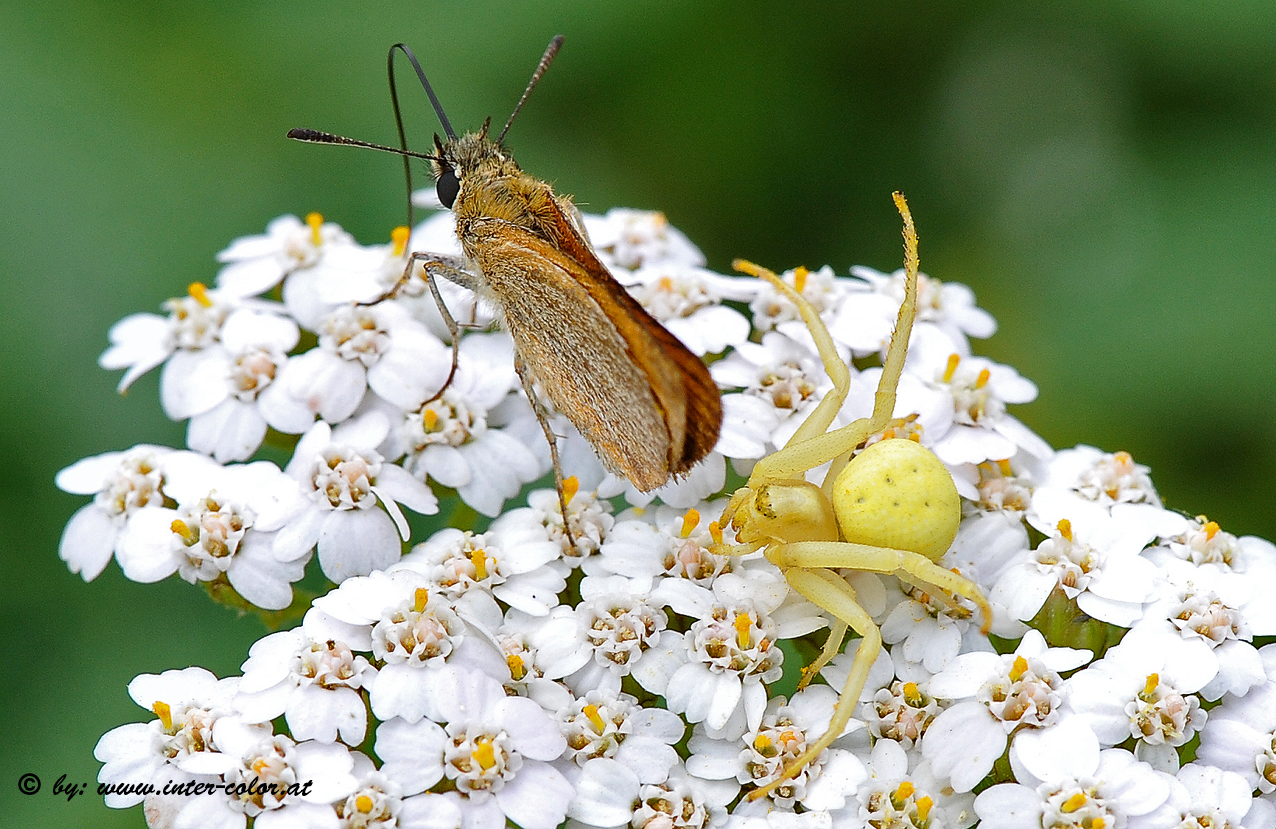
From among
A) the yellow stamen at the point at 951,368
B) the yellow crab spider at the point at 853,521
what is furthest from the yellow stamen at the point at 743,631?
the yellow stamen at the point at 951,368

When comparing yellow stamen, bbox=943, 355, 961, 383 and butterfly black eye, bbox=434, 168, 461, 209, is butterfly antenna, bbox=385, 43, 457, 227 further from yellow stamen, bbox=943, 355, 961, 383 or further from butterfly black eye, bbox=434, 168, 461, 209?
yellow stamen, bbox=943, 355, 961, 383

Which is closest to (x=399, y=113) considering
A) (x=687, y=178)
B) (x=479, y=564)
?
(x=687, y=178)

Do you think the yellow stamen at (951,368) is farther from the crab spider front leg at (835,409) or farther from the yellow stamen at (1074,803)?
the yellow stamen at (1074,803)

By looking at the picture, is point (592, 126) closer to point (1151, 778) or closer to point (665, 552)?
point (665, 552)

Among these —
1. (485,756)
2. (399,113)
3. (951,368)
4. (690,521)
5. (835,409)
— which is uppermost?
(399,113)

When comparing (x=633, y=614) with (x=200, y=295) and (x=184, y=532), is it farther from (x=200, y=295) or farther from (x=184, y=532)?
(x=200, y=295)

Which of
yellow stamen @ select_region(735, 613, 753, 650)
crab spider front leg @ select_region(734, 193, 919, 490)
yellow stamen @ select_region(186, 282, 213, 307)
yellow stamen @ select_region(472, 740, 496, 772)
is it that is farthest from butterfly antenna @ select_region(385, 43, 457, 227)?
yellow stamen @ select_region(472, 740, 496, 772)

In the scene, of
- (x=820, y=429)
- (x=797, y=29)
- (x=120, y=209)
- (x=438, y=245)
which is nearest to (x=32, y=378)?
(x=120, y=209)
